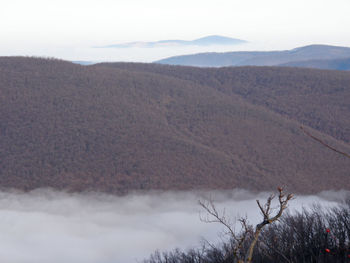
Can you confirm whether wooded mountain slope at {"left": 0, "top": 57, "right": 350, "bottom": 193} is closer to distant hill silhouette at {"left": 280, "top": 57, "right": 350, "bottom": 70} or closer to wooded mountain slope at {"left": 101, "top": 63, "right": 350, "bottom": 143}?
wooded mountain slope at {"left": 101, "top": 63, "right": 350, "bottom": 143}

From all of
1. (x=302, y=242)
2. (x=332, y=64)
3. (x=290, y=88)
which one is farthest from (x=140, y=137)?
(x=332, y=64)

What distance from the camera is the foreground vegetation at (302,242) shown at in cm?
635

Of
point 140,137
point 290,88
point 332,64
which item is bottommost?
point 140,137

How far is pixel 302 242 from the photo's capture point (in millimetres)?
6961

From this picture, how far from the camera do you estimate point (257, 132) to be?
773 inches

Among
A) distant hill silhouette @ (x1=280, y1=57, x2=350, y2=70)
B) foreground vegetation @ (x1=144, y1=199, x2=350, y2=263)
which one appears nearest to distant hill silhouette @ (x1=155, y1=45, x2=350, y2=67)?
distant hill silhouette @ (x1=280, y1=57, x2=350, y2=70)

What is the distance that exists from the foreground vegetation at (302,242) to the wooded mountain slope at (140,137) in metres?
7.16

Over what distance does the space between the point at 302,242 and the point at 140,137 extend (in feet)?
Result: 38.7

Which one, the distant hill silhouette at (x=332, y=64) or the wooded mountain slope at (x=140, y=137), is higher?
the distant hill silhouette at (x=332, y=64)

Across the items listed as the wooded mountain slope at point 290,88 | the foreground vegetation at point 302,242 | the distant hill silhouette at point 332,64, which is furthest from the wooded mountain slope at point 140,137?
the distant hill silhouette at point 332,64

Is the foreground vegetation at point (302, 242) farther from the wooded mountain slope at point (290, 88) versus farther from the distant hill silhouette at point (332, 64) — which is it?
the distant hill silhouette at point (332, 64)

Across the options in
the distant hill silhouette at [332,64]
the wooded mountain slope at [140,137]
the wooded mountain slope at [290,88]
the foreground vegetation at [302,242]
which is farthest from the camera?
the distant hill silhouette at [332,64]

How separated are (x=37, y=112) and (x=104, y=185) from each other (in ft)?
21.6

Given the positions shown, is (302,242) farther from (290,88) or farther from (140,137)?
(290,88)
